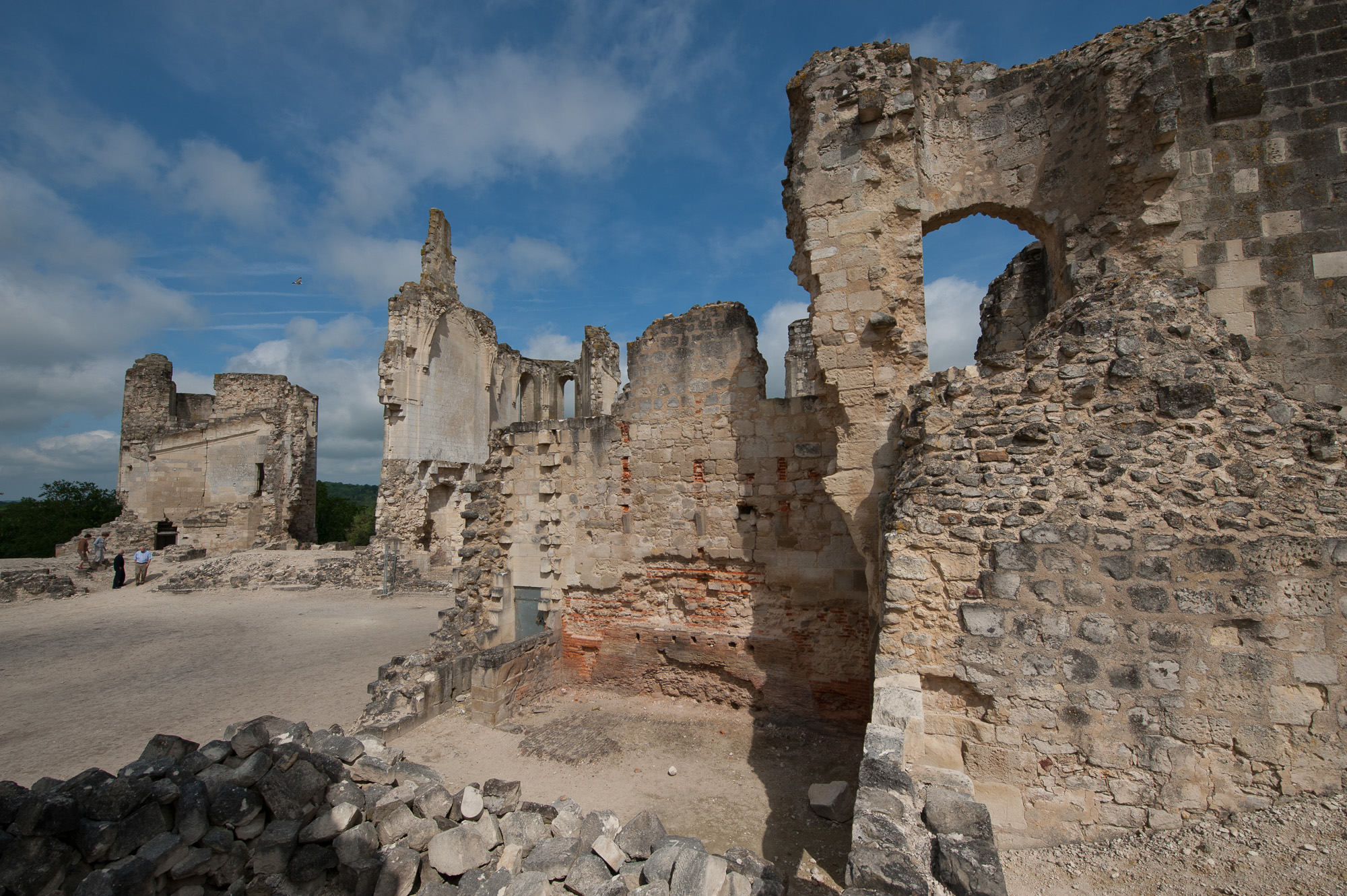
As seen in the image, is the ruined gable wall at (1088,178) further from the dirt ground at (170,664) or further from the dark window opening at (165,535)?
the dark window opening at (165,535)

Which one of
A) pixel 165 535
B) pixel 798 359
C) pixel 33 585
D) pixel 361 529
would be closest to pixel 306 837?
pixel 798 359

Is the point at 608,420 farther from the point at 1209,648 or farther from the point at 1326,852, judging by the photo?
the point at 1326,852

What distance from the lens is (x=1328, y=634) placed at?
10.2 feet

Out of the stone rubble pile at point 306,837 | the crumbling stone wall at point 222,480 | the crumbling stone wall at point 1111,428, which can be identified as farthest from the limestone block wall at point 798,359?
the crumbling stone wall at point 222,480

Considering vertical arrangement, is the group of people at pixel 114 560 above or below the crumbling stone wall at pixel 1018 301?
below

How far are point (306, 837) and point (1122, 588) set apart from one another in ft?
16.4

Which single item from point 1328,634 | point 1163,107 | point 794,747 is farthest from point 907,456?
point 1163,107

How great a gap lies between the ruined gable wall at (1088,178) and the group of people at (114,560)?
748 inches

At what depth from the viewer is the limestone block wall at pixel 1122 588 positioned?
10.3 feet

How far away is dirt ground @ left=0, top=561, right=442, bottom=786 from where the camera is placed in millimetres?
6582

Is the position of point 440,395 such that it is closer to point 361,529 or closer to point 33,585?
point 33,585

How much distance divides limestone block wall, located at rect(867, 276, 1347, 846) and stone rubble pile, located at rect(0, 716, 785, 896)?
58.6 inches

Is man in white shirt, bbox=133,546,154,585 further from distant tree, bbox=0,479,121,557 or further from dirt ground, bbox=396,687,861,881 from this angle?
dirt ground, bbox=396,687,861,881

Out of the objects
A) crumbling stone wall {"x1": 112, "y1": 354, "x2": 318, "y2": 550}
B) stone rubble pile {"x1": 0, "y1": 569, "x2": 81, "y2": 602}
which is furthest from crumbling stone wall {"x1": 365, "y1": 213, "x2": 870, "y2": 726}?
crumbling stone wall {"x1": 112, "y1": 354, "x2": 318, "y2": 550}
